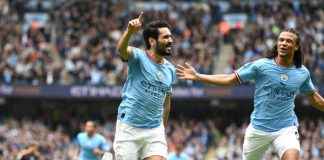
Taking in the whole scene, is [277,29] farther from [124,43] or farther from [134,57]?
[124,43]

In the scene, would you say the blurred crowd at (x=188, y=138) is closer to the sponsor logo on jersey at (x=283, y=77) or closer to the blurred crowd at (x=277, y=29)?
the blurred crowd at (x=277, y=29)

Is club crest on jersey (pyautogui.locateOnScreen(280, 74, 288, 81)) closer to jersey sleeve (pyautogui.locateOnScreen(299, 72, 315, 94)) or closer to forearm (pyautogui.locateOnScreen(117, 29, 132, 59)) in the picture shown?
jersey sleeve (pyautogui.locateOnScreen(299, 72, 315, 94))

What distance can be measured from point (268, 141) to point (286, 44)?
129 cm

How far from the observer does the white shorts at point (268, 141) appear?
9.96 metres

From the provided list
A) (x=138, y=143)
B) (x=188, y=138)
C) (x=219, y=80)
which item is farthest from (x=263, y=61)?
(x=188, y=138)

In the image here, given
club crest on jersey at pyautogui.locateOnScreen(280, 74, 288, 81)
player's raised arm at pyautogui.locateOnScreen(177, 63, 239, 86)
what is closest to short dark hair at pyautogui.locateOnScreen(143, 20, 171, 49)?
player's raised arm at pyautogui.locateOnScreen(177, 63, 239, 86)

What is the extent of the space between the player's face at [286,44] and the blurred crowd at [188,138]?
11.3 meters

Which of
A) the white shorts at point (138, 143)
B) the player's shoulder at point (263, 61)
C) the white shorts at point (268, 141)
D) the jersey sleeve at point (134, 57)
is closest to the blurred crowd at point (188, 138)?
the white shorts at point (268, 141)

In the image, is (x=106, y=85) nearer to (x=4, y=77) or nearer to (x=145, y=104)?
(x=4, y=77)

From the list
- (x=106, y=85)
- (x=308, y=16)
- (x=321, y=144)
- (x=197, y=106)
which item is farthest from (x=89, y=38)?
(x=321, y=144)

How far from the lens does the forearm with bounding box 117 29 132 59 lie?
29.9ft

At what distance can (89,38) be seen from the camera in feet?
95.7

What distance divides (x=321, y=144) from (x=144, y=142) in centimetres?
1317

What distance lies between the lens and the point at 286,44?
10055mm
